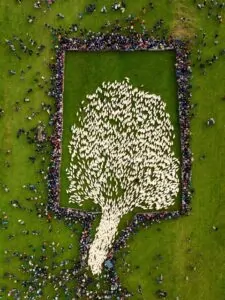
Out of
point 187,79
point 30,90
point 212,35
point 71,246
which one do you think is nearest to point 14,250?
point 71,246

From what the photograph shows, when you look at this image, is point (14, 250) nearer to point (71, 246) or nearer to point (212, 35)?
point (71, 246)

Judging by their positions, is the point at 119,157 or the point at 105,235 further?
the point at 105,235

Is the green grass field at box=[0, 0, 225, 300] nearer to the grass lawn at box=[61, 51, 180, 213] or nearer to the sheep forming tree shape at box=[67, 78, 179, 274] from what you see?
the grass lawn at box=[61, 51, 180, 213]

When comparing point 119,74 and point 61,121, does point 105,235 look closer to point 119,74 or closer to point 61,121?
point 61,121

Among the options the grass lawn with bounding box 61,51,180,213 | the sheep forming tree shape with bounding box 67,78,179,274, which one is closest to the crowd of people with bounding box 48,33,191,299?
the grass lawn with bounding box 61,51,180,213

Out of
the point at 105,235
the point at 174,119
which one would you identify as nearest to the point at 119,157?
the point at 174,119

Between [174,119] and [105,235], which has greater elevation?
[174,119]

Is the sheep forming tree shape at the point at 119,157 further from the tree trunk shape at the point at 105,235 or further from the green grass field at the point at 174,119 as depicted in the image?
the green grass field at the point at 174,119
